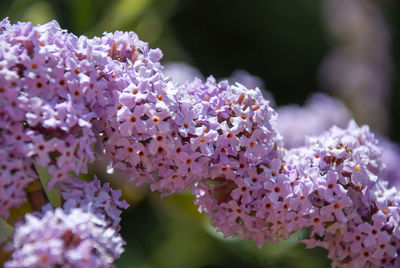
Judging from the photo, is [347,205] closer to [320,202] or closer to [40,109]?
[320,202]

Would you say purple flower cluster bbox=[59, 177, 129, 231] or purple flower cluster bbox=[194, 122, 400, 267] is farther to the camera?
purple flower cluster bbox=[194, 122, 400, 267]

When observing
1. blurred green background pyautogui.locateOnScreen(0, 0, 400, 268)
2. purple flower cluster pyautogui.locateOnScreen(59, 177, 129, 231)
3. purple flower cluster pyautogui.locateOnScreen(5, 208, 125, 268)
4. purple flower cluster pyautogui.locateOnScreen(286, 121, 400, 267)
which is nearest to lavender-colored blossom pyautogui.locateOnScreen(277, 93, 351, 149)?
blurred green background pyautogui.locateOnScreen(0, 0, 400, 268)

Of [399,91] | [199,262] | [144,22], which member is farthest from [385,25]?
[199,262]

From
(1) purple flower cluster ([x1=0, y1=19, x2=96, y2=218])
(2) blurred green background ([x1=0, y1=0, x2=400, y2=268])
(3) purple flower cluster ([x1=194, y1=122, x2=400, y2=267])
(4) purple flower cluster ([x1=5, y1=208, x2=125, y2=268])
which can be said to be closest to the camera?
(4) purple flower cluster ([x1=5, y1=208, x2=125, y2=268])

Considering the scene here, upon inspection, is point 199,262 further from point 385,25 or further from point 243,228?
point 385,25

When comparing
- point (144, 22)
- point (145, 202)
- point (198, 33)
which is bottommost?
point (145, 202)

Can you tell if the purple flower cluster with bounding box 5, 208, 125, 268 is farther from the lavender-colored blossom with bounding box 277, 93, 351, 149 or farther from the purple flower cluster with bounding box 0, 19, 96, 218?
the lavender-colored blossom with bounding box 277, 93, 351, 149
